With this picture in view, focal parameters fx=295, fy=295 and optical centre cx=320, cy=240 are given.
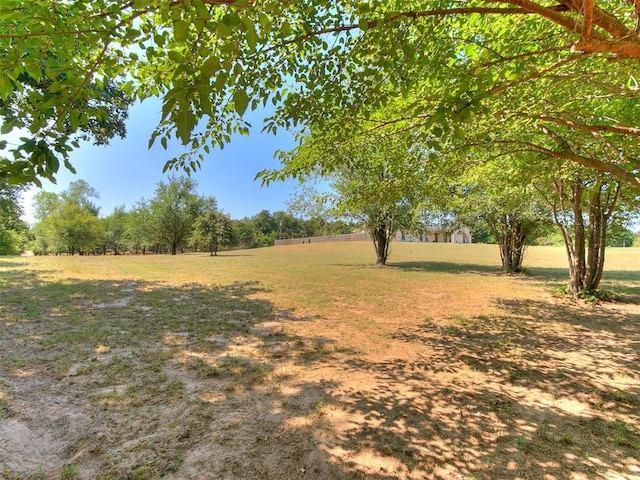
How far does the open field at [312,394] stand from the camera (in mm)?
2215

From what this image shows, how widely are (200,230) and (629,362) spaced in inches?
1282

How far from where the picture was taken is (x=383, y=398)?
10.4 feet

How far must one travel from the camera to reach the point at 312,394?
321 cm

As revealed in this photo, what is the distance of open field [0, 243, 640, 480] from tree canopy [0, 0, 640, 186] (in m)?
2.24

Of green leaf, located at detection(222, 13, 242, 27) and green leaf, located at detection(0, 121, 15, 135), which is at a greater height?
green leaf, located at detection(222, 13, 242, 27)

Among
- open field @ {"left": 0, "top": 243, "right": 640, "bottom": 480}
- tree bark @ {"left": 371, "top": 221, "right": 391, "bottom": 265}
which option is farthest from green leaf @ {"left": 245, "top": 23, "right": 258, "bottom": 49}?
tree bark @ {"left": 371, "top": 221, "right": 391, "bottom": 265}

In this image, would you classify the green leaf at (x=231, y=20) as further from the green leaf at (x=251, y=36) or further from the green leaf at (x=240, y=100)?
the green leaf at (x=240, y=100)

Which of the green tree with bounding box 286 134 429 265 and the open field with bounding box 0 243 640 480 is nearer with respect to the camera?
the open field with bounding box 0 243 640 480

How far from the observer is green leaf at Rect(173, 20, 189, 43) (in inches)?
44.8

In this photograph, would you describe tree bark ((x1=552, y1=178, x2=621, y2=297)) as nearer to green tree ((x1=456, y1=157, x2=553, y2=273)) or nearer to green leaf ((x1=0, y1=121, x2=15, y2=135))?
green tree ((x1=456, y1=157, x2=553, y2=273))

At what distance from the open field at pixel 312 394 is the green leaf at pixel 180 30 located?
2.60 meters

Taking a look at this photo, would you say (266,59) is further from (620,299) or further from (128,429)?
(620,299)

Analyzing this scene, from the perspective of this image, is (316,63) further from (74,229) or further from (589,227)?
(74,229)

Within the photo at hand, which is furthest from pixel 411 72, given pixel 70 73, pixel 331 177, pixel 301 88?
pixel 331 177
